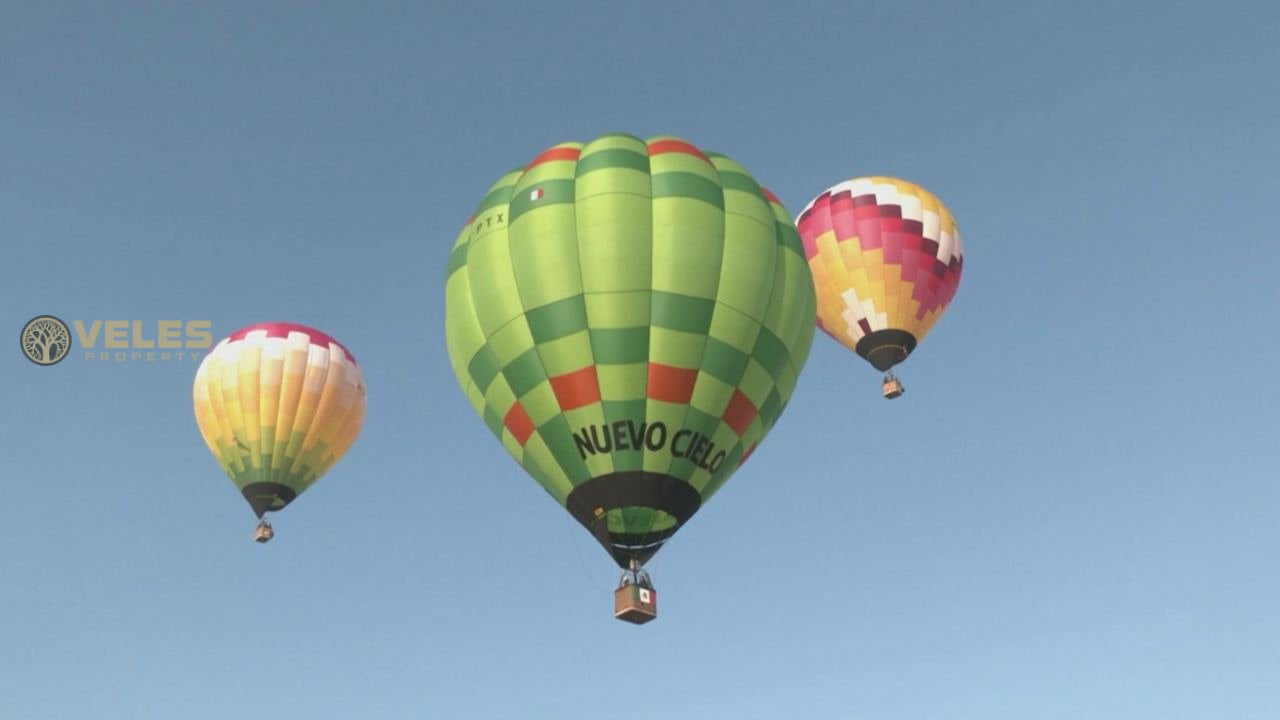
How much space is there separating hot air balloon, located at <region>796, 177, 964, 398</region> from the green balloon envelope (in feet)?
33.1

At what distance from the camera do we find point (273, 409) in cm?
2977

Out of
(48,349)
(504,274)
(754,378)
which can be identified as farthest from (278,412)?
(754,378)

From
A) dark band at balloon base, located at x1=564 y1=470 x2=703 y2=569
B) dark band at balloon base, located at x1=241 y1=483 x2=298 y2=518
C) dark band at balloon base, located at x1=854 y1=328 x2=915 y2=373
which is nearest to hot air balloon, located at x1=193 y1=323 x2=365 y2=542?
dark band at balloon base, located at x1=241 y1=483 x2=298 y2=518

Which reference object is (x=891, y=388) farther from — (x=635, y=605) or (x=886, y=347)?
(x=635, y=605)

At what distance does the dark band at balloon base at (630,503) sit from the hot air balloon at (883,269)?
1205 centimetres

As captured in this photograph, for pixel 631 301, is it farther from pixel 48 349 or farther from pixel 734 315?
pixel 48 349

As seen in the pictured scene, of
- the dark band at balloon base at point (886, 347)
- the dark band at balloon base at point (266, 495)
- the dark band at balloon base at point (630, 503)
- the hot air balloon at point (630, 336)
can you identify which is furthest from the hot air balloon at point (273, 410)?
the dark band at balloon base at point (630, 503)

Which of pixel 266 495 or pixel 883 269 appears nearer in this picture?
pixel 266 495

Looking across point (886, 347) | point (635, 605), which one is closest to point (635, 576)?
point (635, 605)

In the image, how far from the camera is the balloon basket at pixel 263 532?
29.6 metres

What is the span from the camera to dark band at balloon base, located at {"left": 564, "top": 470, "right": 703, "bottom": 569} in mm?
18188

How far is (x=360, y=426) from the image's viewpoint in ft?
104

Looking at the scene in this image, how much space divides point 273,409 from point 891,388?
13.3m

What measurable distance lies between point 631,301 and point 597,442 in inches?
76.4
